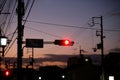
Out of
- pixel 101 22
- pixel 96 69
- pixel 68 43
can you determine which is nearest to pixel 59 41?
pixel 68 43

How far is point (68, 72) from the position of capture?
68500mm

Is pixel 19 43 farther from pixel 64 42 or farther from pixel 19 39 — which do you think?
pixel 64 42

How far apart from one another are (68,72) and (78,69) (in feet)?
23.0

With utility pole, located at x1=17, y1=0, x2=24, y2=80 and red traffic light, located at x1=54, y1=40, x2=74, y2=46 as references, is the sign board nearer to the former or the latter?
red traffic light, located at x1=54, y1=40, x2=74, y2=46

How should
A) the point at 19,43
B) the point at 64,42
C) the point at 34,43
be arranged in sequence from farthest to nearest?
the point at 34,43 < the point at 64,42 < the point at 19,43

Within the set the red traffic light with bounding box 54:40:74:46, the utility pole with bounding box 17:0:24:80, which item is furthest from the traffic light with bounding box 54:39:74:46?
the utility pole with bounding box 17:0:24:80

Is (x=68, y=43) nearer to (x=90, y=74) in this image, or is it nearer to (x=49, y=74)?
(x=90, y=74)

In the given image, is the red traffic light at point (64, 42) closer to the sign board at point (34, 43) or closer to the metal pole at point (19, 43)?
the sign board at point (34, 43)

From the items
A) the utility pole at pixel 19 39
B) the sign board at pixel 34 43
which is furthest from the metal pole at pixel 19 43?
the sign board at pixel 34 43

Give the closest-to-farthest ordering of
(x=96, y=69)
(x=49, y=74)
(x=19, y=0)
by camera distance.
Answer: (x=19, y=0) → (x=96, y=69) → (x=49, y=74)

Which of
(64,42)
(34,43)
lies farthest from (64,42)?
(34,43)

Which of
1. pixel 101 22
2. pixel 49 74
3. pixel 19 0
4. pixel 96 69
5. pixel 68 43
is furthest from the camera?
pixel 49 74

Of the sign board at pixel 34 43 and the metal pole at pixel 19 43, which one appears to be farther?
the sign board at pixel 34 43

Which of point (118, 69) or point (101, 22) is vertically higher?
point (101, 22)
